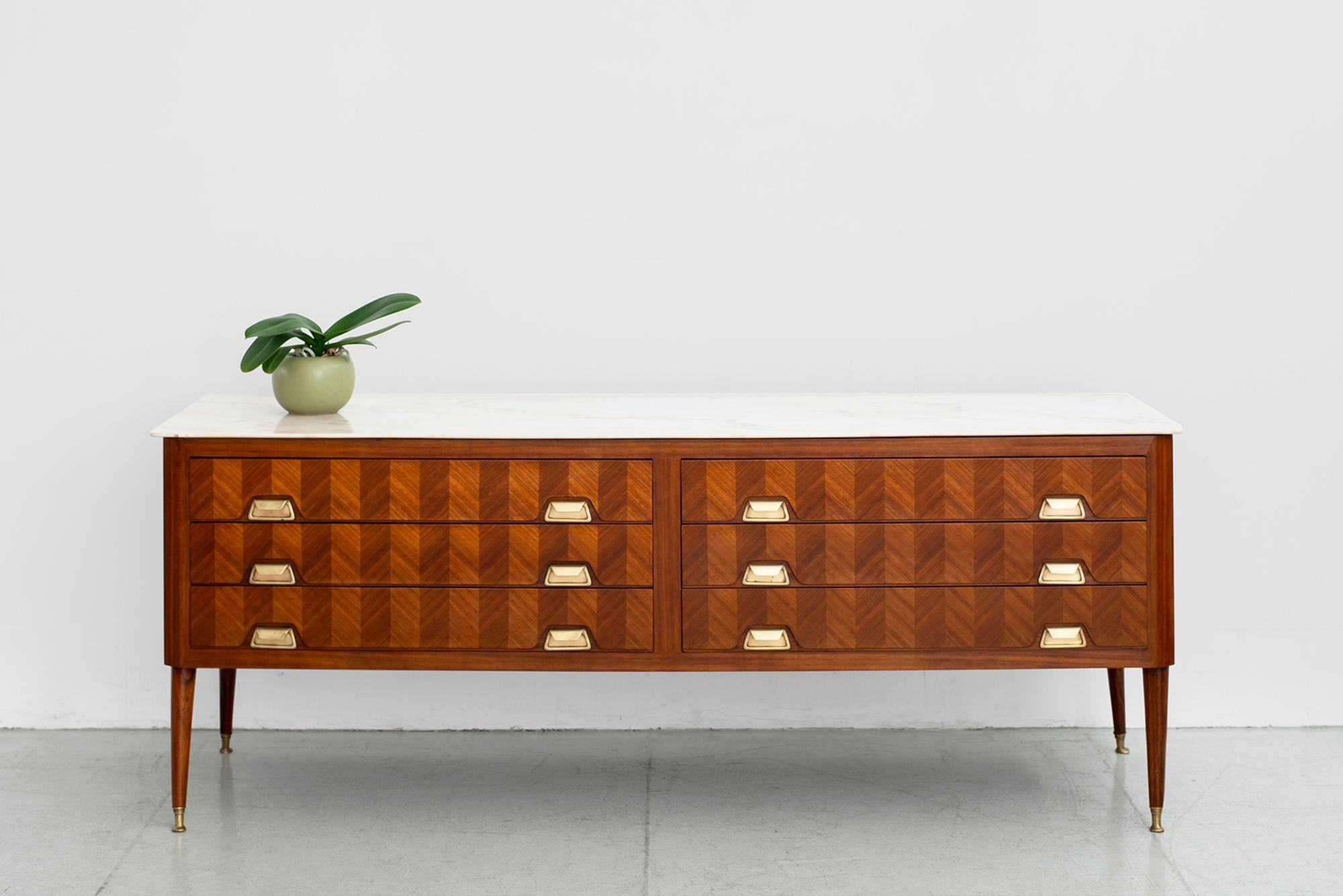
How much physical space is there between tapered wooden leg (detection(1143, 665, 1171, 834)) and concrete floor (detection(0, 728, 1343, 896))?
0.35ft

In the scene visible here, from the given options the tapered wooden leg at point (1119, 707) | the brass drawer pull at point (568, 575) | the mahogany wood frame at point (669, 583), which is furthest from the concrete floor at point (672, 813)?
the brass drawer pull at point (568, 575)

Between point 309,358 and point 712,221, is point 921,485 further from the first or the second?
point 309,358

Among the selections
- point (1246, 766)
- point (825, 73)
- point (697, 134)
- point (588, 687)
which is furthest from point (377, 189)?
point (1246, 766)

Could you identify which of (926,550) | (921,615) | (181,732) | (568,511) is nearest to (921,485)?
(926,550)

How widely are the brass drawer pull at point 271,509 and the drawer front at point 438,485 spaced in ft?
0.04

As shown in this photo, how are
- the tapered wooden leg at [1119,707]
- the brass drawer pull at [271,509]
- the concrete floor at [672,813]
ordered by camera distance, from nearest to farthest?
the concrete floor at [672,813], the brass drawer pull at [271,509], the tapered wooden leg at [1119,707]

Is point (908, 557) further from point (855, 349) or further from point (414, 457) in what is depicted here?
point (414, 457)

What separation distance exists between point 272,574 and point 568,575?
623 millimetres

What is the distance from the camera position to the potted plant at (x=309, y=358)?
→ 118 inches

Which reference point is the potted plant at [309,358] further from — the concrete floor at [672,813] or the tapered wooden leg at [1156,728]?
the tapered wooden leg at [1156,728]

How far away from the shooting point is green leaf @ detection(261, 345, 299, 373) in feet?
9.75

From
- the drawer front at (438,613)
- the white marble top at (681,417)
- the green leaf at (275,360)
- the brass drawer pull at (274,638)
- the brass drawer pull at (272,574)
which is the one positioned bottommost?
the brass drawer pull at (274,638)

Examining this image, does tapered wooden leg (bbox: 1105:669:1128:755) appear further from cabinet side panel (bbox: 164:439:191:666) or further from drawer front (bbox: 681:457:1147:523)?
cabinet side panel (bbox: 164:439:191:666)

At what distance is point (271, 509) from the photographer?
290 cm
